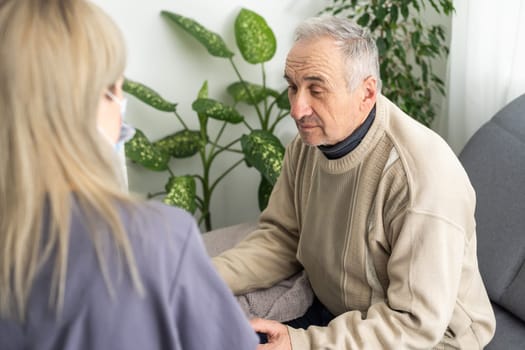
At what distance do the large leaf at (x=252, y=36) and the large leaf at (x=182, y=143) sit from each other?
0.33m

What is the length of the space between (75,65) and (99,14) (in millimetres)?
78

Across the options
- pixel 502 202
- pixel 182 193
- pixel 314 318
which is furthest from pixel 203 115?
pixel 502 202

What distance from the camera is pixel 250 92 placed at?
8.27ft

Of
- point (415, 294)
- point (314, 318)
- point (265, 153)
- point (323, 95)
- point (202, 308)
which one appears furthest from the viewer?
point (265, 153)

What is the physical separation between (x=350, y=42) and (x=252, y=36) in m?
1.00

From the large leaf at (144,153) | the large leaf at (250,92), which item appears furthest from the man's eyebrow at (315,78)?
the large leaf at (250,92)

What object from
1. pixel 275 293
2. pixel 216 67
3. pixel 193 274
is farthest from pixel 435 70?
pixel 193 274

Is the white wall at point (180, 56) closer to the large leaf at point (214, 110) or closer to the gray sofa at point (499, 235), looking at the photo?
the large leaf at point (214, 110)

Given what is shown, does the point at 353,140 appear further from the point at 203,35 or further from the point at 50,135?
the point at 203,35

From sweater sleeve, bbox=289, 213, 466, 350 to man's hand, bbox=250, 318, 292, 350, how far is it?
0.16 ft

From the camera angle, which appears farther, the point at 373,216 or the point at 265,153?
the point at 265,153

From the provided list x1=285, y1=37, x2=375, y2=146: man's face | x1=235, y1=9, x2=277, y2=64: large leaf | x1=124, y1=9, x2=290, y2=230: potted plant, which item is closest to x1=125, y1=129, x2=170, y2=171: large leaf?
x1=124, y1=9, x2=290, y2=230: potted plant

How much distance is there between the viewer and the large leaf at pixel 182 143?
97.7 inches

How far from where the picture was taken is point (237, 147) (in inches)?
107
